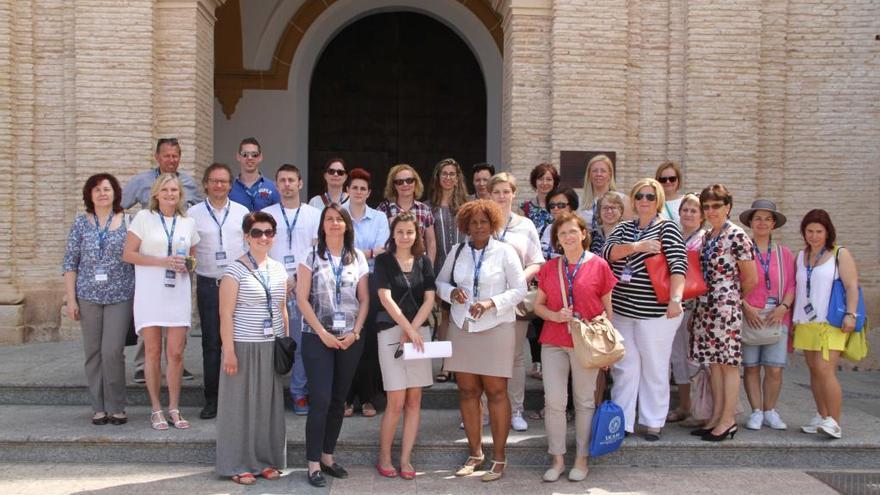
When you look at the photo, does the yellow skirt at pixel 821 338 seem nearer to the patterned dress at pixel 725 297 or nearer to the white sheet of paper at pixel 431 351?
the patterned dress at pixel 725 297

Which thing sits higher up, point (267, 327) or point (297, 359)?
point (267, 327)

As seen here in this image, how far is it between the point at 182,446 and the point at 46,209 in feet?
15.7

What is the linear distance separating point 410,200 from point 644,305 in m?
1.87

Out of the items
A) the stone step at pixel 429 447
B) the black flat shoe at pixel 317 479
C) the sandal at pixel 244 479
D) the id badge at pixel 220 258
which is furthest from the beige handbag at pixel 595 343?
the id badge at pixel 220 258

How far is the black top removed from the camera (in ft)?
16.5

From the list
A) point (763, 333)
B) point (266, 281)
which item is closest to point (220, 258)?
point (266, 281)

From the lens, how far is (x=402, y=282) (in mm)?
5012

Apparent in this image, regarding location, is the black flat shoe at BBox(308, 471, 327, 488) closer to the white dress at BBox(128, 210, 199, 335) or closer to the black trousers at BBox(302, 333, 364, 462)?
the black trousers at BBox(302, 333, 364, 462)

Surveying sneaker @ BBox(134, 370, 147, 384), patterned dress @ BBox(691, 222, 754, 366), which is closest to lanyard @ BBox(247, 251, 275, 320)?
sneaker @ BBox(134, 370, 147, 384)

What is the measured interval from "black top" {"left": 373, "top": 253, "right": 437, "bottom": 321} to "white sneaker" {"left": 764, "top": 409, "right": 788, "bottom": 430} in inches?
113

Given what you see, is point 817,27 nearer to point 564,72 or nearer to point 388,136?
point 564,72

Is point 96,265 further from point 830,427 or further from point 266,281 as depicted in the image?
point 830,427

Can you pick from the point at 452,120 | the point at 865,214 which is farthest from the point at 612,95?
the point at 452,120

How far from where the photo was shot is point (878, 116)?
9.07 metres
